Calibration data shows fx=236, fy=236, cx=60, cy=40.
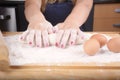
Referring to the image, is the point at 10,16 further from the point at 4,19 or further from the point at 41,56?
the point at 41,56

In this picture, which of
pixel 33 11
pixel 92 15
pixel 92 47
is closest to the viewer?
pixel 92 47

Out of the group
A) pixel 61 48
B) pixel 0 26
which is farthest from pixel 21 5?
pixel 61 48

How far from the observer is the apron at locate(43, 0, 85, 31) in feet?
3.62

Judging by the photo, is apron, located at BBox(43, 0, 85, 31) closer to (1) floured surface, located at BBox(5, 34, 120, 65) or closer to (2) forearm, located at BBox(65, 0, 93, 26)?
(2) forearm, located at BBox(65, 0, 93, 26)

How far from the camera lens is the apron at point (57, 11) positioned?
3.62 feet

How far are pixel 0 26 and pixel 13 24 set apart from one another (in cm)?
10

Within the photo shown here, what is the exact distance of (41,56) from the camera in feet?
1.94

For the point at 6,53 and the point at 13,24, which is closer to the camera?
the point at 6,53

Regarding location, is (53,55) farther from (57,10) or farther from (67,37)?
(57,10)

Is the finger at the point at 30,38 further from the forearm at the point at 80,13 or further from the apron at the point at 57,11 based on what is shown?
the apron at the point at 57,11

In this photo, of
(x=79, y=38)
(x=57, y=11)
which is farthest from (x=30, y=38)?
(x=57, y=11)

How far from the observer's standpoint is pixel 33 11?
0.88m

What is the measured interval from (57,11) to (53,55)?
53 centimetres

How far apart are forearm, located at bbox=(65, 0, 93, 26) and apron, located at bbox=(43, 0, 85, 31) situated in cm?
12
